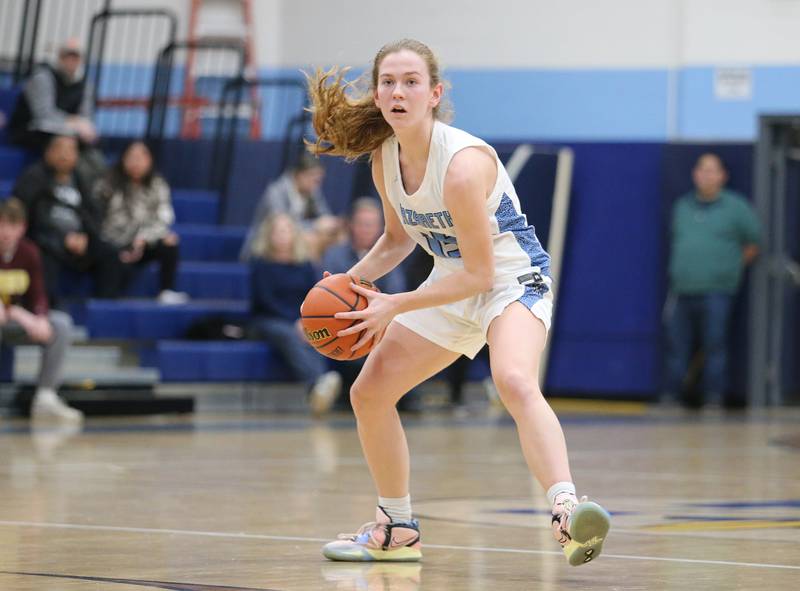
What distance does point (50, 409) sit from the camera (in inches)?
389

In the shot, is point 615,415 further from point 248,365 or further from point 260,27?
point 260,27

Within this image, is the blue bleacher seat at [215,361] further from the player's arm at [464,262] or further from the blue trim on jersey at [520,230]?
the player's arm at [464,262]

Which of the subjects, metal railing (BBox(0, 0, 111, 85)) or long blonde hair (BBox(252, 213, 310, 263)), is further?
metal railing (BBox(0, 0, 111, 85))

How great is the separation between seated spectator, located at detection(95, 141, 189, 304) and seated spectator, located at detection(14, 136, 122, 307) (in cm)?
13

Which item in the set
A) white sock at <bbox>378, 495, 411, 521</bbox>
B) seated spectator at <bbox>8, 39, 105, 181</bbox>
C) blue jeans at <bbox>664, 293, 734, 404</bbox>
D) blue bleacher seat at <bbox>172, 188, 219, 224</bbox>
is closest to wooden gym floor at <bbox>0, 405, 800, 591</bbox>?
white sock at <bbox>378, 495, 411, 521</bbox>

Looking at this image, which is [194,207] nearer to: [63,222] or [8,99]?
[8,99]

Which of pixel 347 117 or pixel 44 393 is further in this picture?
pixel 44 393

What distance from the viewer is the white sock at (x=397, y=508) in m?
4.47

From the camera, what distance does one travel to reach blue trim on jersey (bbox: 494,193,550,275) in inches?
171

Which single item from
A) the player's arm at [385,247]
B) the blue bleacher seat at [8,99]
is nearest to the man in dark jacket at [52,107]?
the blue bleacher seat at [8,99]

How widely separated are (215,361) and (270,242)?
1.00m

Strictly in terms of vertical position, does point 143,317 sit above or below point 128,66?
below

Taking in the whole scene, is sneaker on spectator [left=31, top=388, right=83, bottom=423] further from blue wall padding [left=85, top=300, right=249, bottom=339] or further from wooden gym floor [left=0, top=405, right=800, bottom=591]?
blue wall padding [left=85, top=300, right=249, bottom=339]

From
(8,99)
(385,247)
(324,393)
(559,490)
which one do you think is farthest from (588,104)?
(559,490)
